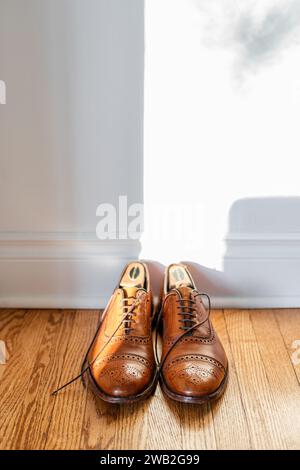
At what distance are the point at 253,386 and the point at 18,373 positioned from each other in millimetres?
473

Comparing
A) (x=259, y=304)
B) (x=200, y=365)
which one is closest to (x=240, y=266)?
(x=259, y=304)

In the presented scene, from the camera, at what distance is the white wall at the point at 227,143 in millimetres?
1135

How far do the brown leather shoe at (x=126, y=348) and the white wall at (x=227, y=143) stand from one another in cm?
17

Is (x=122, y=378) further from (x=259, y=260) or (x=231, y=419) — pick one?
(x=259, y=260)

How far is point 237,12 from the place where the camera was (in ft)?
3.67

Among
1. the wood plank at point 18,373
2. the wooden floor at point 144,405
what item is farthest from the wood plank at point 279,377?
the wood plank at point 18,373

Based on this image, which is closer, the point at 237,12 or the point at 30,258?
the point at 237,12

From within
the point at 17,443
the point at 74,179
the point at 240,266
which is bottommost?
the point at 17,443

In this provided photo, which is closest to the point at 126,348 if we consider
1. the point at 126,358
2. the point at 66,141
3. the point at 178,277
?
the point at 126,358

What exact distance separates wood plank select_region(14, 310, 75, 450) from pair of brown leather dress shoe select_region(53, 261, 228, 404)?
77 mm

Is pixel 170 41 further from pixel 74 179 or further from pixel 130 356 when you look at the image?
pixel 130 356

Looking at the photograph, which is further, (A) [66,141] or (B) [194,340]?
(A) [66,141]

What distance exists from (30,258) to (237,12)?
714mm

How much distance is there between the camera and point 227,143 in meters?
1.23
